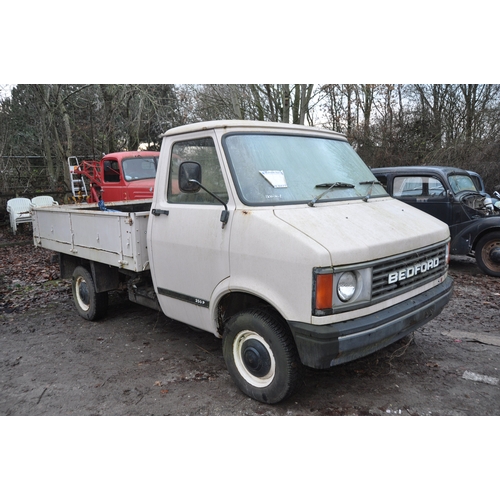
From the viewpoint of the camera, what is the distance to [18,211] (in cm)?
1315

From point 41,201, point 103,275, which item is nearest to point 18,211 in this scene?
point 41,201

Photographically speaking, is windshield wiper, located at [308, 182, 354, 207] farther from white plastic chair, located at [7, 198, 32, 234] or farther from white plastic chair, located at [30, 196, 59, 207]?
white plastic chair, located at [7, 198, 32, 234]

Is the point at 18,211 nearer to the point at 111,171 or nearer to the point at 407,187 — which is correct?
the point at 111,171

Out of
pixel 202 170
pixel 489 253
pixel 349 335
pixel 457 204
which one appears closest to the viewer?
pixel 349 335

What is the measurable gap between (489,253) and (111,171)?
9.36m

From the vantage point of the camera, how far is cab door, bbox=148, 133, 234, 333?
3.51 metres

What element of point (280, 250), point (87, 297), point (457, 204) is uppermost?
point (280, 250)

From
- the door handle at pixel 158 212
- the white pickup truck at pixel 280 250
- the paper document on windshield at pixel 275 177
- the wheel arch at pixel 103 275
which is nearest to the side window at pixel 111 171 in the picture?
the wheel arch at pixel 103 275

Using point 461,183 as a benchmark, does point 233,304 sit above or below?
below

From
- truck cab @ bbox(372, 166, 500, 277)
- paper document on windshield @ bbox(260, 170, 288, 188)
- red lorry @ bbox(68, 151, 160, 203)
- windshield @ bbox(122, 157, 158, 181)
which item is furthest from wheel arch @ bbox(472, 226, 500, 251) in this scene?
windshield @ bbox(122, 157, 158, 181)

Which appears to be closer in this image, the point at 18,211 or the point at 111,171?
the point at 111,171

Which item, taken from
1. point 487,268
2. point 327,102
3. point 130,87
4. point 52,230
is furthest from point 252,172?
point 327,102

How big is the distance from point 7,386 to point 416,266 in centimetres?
382

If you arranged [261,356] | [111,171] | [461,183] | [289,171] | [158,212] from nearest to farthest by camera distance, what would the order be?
[261,356] < [289,171] < [158,212] < [461,183] < [111,171]
